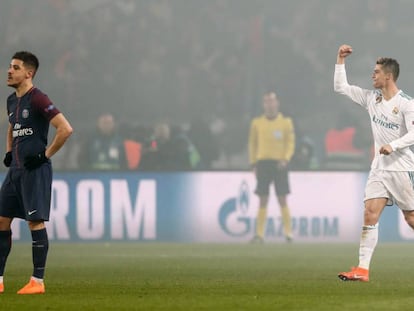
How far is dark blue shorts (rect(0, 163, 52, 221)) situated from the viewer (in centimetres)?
981

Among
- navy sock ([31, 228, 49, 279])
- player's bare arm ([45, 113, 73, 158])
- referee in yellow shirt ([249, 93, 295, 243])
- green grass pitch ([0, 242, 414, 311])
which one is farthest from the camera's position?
referee in yellow shirt ([249, 93, 295, 243])

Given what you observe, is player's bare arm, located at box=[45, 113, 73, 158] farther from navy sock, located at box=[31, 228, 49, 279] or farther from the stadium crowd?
the stadium crowd

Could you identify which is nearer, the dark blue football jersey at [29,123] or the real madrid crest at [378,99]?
the dark blue football jersey at [29,123]

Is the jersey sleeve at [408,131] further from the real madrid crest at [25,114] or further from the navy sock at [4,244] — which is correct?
the navy sock at [4,244]

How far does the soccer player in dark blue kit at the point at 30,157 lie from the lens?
32.2 feet

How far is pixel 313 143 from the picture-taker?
77.4ft

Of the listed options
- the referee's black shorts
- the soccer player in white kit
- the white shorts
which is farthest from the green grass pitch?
the referee's black shorts

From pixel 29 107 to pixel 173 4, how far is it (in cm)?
1483

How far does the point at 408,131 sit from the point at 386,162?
43 cm

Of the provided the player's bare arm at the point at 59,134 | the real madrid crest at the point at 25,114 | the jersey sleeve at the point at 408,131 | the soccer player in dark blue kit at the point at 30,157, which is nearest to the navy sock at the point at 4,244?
the soccer player in dark blue kit at the point at 30,157

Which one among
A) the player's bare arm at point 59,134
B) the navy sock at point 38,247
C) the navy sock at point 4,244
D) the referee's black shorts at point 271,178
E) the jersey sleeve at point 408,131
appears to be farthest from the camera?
the referee's black shorts at point 271,178

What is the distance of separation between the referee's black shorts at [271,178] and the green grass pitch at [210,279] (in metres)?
2.74

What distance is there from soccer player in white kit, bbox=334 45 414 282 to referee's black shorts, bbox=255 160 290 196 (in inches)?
425

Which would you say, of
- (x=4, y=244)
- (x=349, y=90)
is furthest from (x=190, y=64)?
(x=4, y=244)
